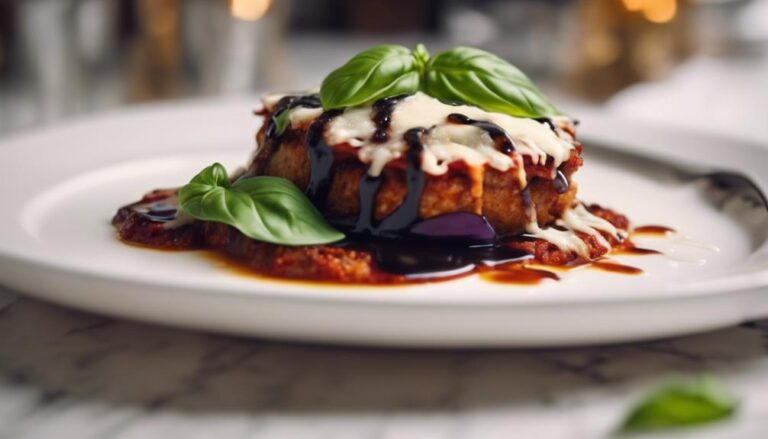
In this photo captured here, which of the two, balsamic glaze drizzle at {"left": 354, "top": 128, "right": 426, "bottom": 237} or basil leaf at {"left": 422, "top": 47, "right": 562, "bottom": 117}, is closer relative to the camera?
balsamic glaze drizzle at {"left": 354, "top": 128, "right": 426, "bottom": 237}

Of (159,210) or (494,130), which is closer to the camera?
(494,130)

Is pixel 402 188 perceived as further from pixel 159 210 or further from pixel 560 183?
pixel 159 210

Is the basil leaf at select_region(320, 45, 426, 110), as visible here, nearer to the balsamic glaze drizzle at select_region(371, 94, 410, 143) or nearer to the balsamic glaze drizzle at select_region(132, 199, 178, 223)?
the balsamic glaze drizzle at select_region(371, 94, 410, 143)

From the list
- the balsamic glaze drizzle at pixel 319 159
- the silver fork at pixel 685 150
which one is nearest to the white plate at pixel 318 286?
the silver fork at pixel 685 150

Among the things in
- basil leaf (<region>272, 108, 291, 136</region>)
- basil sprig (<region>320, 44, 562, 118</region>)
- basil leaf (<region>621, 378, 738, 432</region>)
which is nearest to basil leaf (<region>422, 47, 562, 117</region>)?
basil sprig (<region>320, 44, 562, 118</region>)

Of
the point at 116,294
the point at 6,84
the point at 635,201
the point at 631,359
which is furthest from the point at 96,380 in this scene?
the point at 6,84

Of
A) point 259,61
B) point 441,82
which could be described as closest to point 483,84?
point 441,82

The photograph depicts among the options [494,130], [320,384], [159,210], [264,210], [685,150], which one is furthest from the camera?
[685,150]
